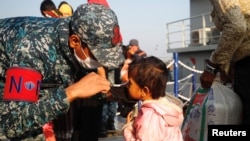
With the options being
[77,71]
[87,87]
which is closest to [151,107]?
[77,71]

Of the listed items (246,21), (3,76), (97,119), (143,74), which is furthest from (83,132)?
(246,21)

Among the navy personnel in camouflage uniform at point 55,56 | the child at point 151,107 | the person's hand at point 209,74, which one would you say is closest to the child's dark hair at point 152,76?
the child at point 151,107

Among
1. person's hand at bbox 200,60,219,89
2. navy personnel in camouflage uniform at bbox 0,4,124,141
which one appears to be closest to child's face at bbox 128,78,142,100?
navy personnel in camouflage uniform at bbox 0,4,124,141

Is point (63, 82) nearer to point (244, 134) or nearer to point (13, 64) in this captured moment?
point (13, 64)

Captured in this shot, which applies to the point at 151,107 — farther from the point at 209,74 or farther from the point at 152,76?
the point at 209,74

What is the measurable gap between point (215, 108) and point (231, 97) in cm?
15

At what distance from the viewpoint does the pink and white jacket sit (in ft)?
7.69

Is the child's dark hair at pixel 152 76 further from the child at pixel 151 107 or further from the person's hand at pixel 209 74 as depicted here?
the person's hand at pixel 209 74

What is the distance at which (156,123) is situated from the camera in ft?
7.80

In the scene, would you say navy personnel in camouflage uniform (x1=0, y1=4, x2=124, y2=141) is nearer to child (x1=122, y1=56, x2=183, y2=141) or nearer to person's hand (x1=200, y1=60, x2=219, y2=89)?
child (x1=122, y1=56, x2=183, y2=141)

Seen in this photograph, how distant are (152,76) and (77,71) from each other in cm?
52

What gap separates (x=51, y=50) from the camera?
6.56ft

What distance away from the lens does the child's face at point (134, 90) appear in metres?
2.56

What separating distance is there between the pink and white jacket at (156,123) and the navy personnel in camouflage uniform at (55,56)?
476mm
